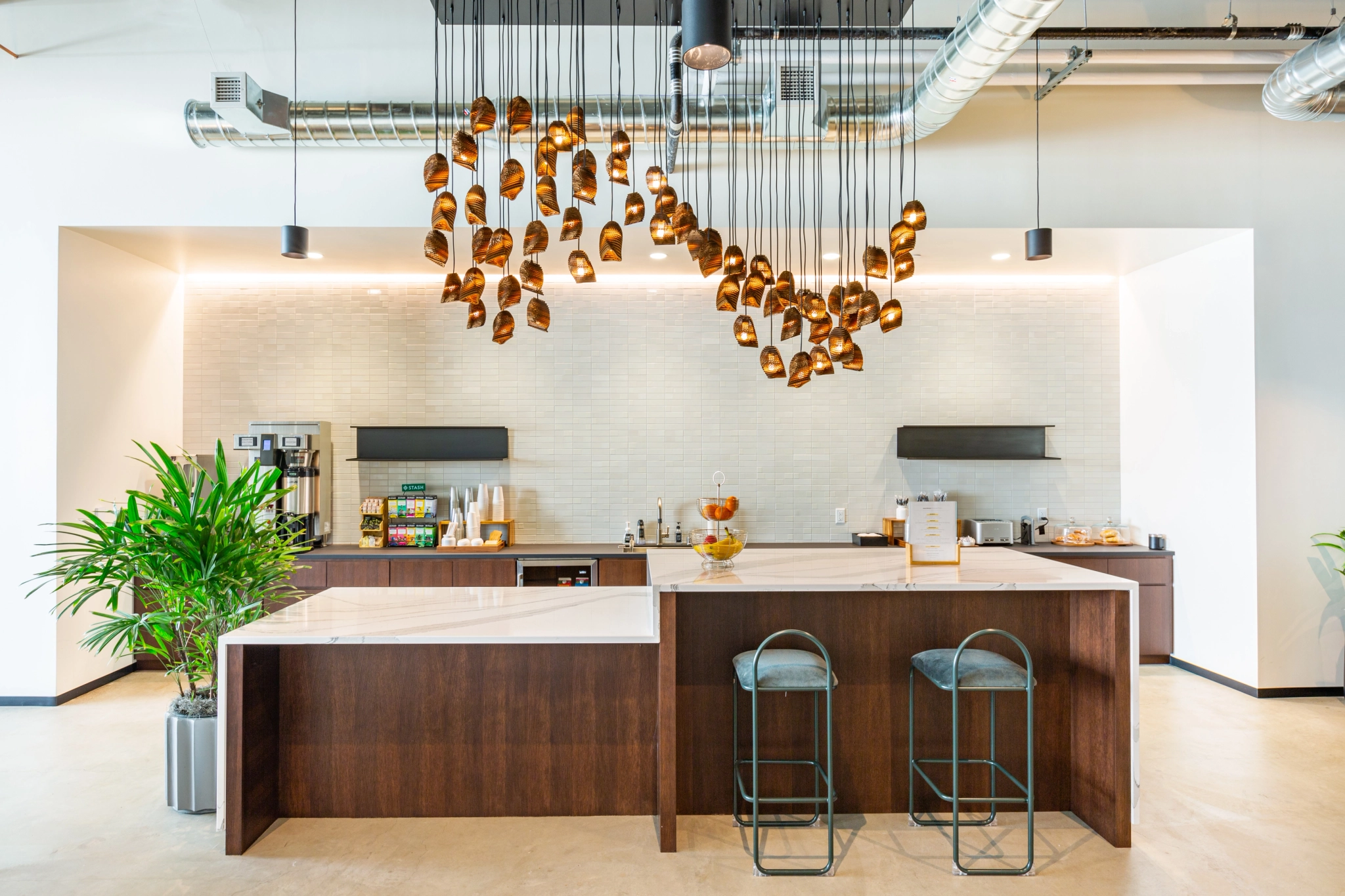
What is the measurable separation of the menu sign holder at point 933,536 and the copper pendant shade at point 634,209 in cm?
177

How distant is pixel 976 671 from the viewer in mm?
2982

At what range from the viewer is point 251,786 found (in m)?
3.09

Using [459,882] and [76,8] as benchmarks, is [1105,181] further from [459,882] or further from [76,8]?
[76,8]

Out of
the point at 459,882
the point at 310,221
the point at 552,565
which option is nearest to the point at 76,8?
the point at 310,221

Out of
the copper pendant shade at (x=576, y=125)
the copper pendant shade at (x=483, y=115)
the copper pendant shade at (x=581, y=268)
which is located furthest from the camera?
the copper pendant shade at (x=581, y=268)

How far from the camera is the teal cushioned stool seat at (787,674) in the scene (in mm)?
2949

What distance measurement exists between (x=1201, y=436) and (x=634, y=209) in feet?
15.2

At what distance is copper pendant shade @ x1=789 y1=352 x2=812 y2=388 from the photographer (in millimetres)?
3695

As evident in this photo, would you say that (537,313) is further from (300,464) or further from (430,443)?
(300,464)

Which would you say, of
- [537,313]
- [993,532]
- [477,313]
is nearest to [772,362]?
[537,313]

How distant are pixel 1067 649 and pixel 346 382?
5428 mm

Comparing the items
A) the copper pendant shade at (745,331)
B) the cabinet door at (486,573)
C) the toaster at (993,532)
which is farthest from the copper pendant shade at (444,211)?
the toaster at (993,532)

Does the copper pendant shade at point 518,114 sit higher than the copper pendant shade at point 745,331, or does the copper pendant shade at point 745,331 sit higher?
the copper pendant shade at point 518,114

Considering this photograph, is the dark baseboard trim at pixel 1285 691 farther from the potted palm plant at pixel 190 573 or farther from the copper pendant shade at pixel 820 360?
the potted palm plant at pixel 190 573
